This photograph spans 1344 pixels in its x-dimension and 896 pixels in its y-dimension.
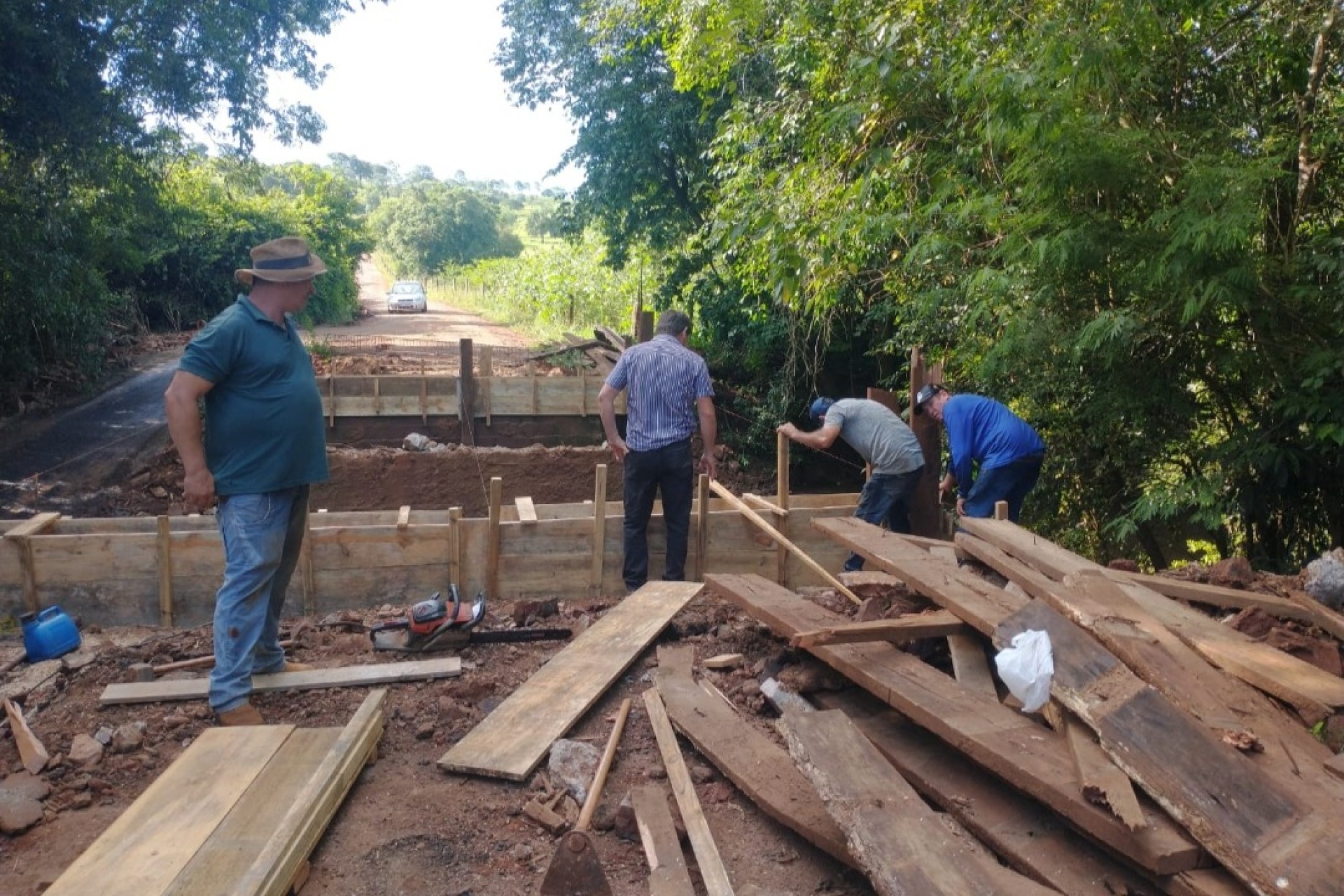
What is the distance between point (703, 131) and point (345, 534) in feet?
33.4

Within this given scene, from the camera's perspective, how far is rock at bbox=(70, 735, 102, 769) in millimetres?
3627

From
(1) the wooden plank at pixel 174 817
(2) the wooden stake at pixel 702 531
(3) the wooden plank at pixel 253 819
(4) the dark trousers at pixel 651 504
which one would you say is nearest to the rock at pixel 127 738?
(1) the wooden plank at pixel 174 817

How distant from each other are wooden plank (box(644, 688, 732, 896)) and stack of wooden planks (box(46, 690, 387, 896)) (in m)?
1.06

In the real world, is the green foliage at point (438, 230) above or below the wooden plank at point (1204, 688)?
above

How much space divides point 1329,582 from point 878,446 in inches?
113

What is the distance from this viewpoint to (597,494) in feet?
19.6

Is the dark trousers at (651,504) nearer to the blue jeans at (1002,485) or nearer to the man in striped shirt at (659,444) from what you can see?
the man in striped shirt at (659,444)

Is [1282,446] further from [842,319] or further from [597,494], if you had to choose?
[842,319]

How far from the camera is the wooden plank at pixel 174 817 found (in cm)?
267

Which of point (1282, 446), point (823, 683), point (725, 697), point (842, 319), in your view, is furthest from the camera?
point (842, 319)

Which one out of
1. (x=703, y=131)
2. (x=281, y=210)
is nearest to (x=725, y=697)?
(x=703, y=131)

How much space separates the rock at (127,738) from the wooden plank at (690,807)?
194 centimetres

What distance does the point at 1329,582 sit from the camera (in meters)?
4.23

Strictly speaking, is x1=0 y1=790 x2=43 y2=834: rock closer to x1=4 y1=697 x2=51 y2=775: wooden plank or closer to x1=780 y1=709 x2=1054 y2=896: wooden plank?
x1=4 y1=697 x2=51 y2=775: wooden plank
